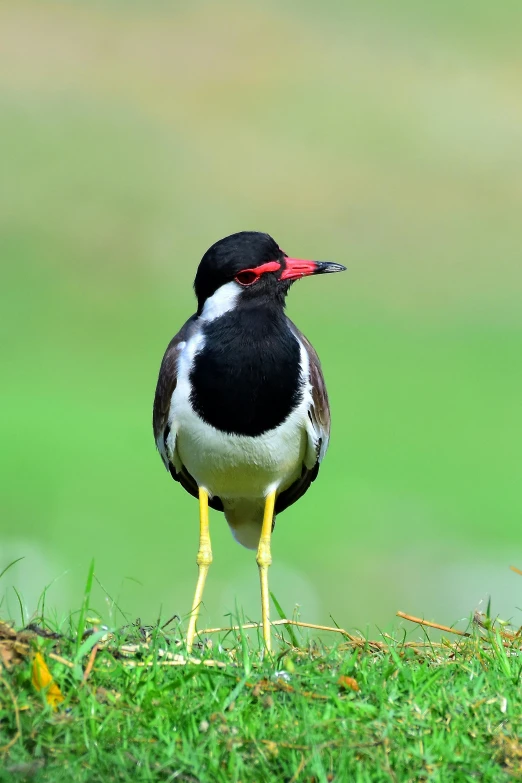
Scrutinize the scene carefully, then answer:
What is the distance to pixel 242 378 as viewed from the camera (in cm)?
535

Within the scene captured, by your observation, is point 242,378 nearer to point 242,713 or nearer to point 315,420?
point 315,420

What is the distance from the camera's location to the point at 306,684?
13.3 feet

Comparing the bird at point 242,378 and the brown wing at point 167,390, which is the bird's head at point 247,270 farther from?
the brown wing at point 167,390

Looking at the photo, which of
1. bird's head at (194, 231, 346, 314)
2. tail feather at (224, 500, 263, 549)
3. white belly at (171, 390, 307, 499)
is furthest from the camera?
tail feather at (224, 500, 263, 549)

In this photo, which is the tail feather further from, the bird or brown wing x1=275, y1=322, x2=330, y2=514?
the bird

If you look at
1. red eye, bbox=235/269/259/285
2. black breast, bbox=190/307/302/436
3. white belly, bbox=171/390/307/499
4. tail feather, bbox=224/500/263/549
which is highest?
red eye, bbox=235/269/259/285

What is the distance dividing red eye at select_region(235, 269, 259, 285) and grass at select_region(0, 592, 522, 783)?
1.80 meters

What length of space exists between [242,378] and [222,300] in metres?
0.41

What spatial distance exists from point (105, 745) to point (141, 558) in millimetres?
7973

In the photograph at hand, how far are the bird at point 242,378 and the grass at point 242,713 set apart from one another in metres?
1.11

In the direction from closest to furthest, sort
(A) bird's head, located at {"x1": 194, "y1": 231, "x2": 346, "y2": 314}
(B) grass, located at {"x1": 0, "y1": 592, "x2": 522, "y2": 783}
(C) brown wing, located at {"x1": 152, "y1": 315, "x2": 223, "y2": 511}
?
(B) grass, located at {"x1": 0, "y1": 592, "x2": 522, "y2": 783}
(A) bird's head, located at {"x1": 194, "y1": 231, "x2": 346, "y2": 314}
(C) brown wing, located at {"x1": 152, "y1": 315, "x2": 223, "y2": 511}

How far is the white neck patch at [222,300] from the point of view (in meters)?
5.42

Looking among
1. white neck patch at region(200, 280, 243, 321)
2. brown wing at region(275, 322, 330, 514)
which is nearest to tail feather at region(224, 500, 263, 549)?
brown wing at region(275, 322, 330, 514)

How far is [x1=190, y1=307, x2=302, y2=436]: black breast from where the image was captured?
536cm
